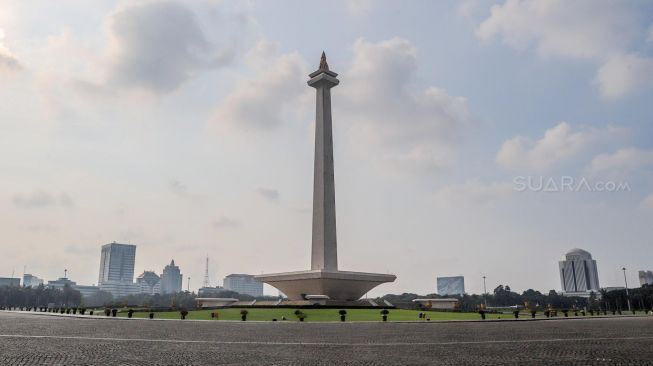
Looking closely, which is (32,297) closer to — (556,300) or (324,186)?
(324,186)

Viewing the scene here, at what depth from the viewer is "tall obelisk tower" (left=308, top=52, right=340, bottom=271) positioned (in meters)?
59.0

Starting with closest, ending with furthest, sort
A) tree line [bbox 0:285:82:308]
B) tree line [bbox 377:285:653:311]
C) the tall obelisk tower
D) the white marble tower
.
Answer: the white marble tower, the tall obelisk tower, tree line [bbox 377:285:653:311], tree line [bbox 0:285:82:308]

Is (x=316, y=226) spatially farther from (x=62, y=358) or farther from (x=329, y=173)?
(x=62, y=358)

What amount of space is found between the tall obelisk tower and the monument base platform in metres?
2.15

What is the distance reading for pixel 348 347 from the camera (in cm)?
1470

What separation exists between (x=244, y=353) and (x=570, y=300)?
139148 mm

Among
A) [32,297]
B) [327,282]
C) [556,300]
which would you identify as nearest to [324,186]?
[327,282]

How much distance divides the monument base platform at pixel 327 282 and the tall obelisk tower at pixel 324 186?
84.7 inches

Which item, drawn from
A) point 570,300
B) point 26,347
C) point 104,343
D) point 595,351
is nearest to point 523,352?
point 595,351

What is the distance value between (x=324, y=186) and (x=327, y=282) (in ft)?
37.5

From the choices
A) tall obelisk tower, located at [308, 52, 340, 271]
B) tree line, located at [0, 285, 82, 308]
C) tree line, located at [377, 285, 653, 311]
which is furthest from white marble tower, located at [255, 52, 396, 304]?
tree line, located at [0, 285, 82, 308]

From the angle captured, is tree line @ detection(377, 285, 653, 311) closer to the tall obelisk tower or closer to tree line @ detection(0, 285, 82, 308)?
the tall obelisk tower

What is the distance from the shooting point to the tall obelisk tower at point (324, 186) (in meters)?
59.0

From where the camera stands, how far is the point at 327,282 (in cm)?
5619
